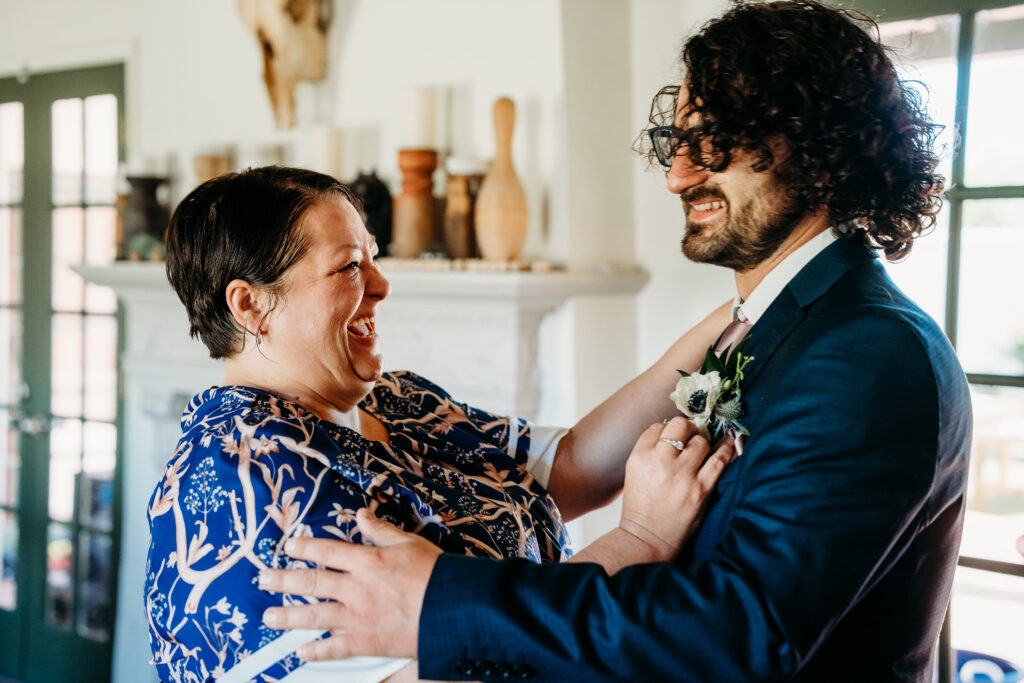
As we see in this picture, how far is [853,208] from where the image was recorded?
1.33 metres

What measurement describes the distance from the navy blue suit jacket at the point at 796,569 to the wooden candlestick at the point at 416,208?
1.68 m

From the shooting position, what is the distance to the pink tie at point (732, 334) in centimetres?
149

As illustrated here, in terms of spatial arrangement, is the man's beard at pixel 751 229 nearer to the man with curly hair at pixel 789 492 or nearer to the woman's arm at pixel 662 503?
the man with curly hair at pixel 789 492

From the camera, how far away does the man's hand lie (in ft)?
3.56

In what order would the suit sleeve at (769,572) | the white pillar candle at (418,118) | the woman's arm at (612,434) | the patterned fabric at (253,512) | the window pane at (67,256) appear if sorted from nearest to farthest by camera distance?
1. the suit sleeve at (769,572)
2. the patterned fabric at (253,512)
3. the woman's arm at (612,434)
4. the white pillar candle at (418,118)
5. the window pane at (67,256)

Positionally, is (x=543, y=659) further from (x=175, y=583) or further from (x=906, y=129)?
(x=906, y=129)

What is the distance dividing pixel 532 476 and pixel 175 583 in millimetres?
702

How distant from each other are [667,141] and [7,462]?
13.9 feet

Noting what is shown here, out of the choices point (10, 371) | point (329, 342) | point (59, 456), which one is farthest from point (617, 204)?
point (10, 371)

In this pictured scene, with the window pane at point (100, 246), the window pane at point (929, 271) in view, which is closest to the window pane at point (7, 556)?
the window pane at point (100, 246)

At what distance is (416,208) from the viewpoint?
268 cm

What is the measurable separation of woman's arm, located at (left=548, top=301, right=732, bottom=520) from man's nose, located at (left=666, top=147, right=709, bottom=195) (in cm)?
35

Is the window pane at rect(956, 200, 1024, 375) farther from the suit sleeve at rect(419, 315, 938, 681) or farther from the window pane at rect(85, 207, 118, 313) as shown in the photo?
the window pane at rect(85, 207, 118, 313)

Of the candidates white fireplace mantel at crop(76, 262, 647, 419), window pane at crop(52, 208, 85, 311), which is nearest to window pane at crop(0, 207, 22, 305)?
window pane at crop(52, 208, 85, 311)
